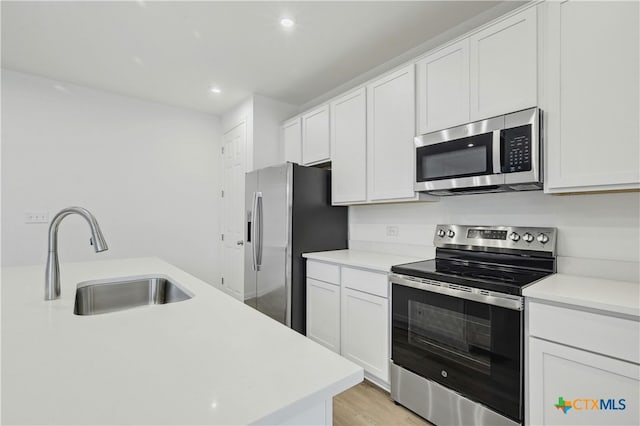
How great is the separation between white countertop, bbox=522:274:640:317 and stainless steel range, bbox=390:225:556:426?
8cm

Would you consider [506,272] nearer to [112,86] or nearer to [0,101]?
[112,86]

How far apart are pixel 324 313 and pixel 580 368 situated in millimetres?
1675

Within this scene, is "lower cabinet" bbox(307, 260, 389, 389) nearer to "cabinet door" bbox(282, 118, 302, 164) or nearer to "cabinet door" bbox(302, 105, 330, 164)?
"cabinet door" bbox(302, 105, 330, 164)

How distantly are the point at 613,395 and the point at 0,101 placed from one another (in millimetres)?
5022

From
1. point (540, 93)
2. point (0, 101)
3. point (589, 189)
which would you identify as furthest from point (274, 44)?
point (0, 101)

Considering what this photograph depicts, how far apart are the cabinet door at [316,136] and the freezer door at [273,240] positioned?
51 cm

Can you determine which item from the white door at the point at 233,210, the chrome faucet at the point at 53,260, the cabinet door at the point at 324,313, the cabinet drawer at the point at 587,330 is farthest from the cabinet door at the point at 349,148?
the chrome faucet at the point at 53,260

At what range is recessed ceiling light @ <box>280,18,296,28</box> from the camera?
90.9 inches

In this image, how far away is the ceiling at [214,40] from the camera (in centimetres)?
219

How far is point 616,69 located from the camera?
1422 mm

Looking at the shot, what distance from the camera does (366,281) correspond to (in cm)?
221

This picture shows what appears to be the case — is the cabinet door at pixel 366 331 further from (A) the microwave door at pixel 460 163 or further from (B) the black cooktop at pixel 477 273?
(A) the microwave door at pixel 460 163

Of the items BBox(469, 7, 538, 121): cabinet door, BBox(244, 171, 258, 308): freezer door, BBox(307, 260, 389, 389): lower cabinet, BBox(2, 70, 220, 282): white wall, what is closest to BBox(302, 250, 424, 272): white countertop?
BBox(307, 260, 389, 389): lower cabinet

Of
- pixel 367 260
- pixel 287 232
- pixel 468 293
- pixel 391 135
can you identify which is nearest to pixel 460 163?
pixel 391 135
